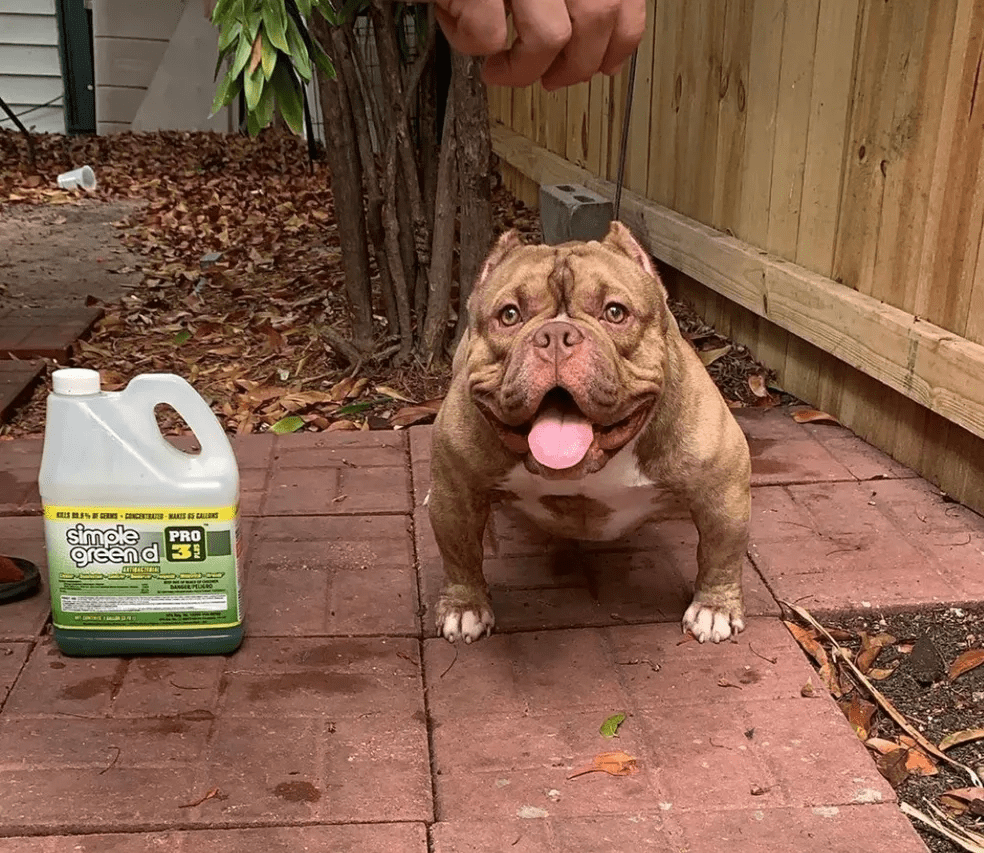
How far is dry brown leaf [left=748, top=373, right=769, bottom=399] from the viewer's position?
13.4 ft

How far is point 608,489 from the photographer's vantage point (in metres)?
2.36

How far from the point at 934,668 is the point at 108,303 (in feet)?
14.6

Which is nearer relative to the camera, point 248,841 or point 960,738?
point 248,841

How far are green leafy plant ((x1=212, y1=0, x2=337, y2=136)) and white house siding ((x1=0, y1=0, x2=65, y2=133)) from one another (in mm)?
10857

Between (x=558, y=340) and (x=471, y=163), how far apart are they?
2.21m

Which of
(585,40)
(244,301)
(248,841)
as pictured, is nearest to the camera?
(585,40)

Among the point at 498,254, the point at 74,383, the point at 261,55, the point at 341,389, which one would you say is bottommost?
the point at 341,389

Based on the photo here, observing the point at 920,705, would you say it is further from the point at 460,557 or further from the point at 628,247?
the point at 628,247

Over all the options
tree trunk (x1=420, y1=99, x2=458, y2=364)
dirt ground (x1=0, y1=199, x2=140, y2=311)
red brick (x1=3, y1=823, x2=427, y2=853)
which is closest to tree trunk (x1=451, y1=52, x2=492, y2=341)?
tree trunk (x1=420, y1=99, x2=458, y2=364)

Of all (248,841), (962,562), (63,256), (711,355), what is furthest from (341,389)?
(63,256)

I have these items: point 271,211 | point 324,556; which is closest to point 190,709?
point 324,556

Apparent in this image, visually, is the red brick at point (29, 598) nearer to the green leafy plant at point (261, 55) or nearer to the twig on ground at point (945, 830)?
the green leafy plant at point (261, 55)

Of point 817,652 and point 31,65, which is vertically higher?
point 31,65

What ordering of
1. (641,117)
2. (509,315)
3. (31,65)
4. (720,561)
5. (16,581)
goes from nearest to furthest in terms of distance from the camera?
(509,315) → (720,561) → (16,581) → (641,117) → (31,65)
